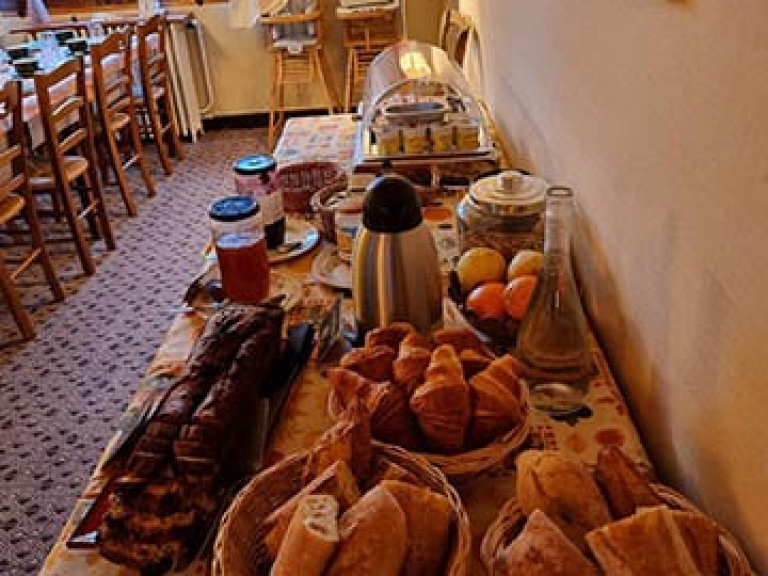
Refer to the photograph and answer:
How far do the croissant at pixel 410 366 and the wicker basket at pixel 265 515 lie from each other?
0.10 meters

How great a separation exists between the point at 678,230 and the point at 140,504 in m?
0.66

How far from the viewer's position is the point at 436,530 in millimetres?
695

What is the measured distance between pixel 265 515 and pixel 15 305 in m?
2.34

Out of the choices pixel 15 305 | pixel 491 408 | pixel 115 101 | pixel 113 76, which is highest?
pixel 491 408

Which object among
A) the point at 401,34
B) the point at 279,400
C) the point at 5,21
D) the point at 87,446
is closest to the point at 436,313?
the point at 279,400

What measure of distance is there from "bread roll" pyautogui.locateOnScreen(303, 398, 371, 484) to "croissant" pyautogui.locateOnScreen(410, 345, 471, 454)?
82 millimetres

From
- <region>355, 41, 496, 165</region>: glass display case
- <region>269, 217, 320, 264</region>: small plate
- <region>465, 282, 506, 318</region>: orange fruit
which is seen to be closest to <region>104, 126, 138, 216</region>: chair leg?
<region>355, 41, 496, 165</region>: glass display case

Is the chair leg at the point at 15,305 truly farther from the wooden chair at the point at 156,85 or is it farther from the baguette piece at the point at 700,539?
the baguette piece at the point at 700,539

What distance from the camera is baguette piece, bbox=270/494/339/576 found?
623 mm

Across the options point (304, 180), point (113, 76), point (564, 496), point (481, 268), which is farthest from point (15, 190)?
point (564, 496)

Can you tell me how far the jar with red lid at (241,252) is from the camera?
128 centimetres

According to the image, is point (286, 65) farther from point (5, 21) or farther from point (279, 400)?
point (279, 400)

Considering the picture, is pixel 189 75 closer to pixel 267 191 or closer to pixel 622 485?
pixel 267 191

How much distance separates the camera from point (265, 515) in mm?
772
